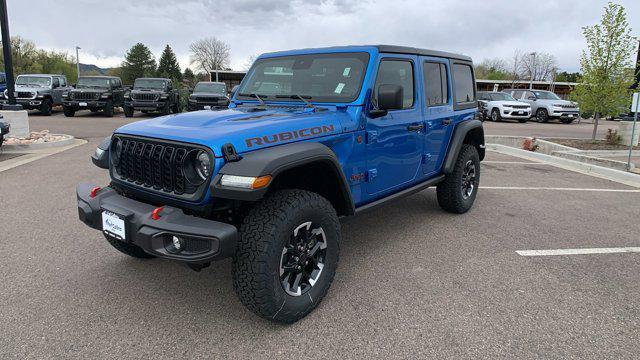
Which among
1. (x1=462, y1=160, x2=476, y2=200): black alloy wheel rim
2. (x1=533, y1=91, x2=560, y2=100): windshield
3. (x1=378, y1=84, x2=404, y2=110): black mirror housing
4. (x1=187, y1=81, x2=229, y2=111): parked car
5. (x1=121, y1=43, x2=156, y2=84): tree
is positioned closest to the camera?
(x1=378, y1=84, x2=404, y2=110): black mirror housing

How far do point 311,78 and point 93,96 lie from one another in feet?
56.9

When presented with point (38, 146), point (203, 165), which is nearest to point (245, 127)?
point (203, 165)

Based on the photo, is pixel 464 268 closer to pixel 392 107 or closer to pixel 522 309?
pixel 522 309

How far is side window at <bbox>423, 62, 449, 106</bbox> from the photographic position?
4.19 meters

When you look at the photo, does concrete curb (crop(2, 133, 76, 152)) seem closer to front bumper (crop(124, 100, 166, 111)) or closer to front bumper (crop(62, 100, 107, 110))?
front bumper (crop(124, 100, 166, 111))

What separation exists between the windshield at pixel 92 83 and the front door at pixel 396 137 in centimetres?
1840

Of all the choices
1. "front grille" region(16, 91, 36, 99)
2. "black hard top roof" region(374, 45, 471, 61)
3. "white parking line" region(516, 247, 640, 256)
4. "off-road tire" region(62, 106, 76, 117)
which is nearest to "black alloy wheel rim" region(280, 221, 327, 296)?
"black hard top roof" region(374, 45, 471, 61)

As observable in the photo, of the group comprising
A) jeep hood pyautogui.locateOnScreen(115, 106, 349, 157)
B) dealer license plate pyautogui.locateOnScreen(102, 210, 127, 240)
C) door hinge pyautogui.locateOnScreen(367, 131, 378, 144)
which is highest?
jeep hood pyautogui.locateOnScreen(115, 106, 349, 157)

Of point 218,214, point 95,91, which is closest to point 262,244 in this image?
point 218,214

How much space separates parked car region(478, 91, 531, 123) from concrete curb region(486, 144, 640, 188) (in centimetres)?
957

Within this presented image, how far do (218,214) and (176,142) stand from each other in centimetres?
53

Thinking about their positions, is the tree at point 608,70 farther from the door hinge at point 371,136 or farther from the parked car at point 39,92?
the parked car at point 39,92

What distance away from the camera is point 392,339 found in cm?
256

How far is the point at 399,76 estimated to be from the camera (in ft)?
12.4
